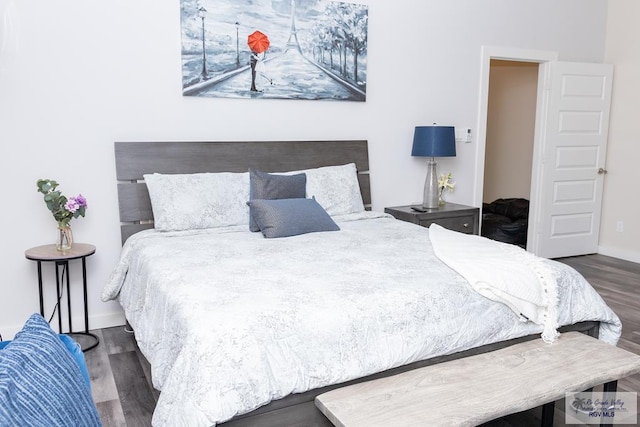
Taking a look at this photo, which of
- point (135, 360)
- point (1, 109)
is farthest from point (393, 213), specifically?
point (1, 109)

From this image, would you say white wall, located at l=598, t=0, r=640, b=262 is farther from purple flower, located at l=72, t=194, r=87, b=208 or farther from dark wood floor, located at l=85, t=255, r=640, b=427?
purple flower, located at l=72, t=194, r=87, b=208

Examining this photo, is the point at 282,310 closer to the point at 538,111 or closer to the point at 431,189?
the point at 431,189

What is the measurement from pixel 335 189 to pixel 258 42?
3.88 ft

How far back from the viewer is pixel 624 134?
537 centimetres

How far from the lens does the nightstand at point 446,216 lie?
4109 millimetres

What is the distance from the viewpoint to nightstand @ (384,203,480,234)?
411 cm

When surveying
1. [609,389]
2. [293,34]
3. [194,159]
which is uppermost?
[293,34]

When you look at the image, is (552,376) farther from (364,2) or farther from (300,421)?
(364,2)

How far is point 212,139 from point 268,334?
2197 millimetres

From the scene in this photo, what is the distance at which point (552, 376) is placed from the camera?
198 centimetres

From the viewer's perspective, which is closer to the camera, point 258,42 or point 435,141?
point 258,42

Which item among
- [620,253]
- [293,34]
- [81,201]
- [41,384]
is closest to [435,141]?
[293,34]

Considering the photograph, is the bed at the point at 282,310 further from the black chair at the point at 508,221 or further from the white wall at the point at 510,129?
the white wall at the point at 510,129

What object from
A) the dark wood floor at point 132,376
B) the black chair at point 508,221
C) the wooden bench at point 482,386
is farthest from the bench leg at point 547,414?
the black chair at point 508,221
